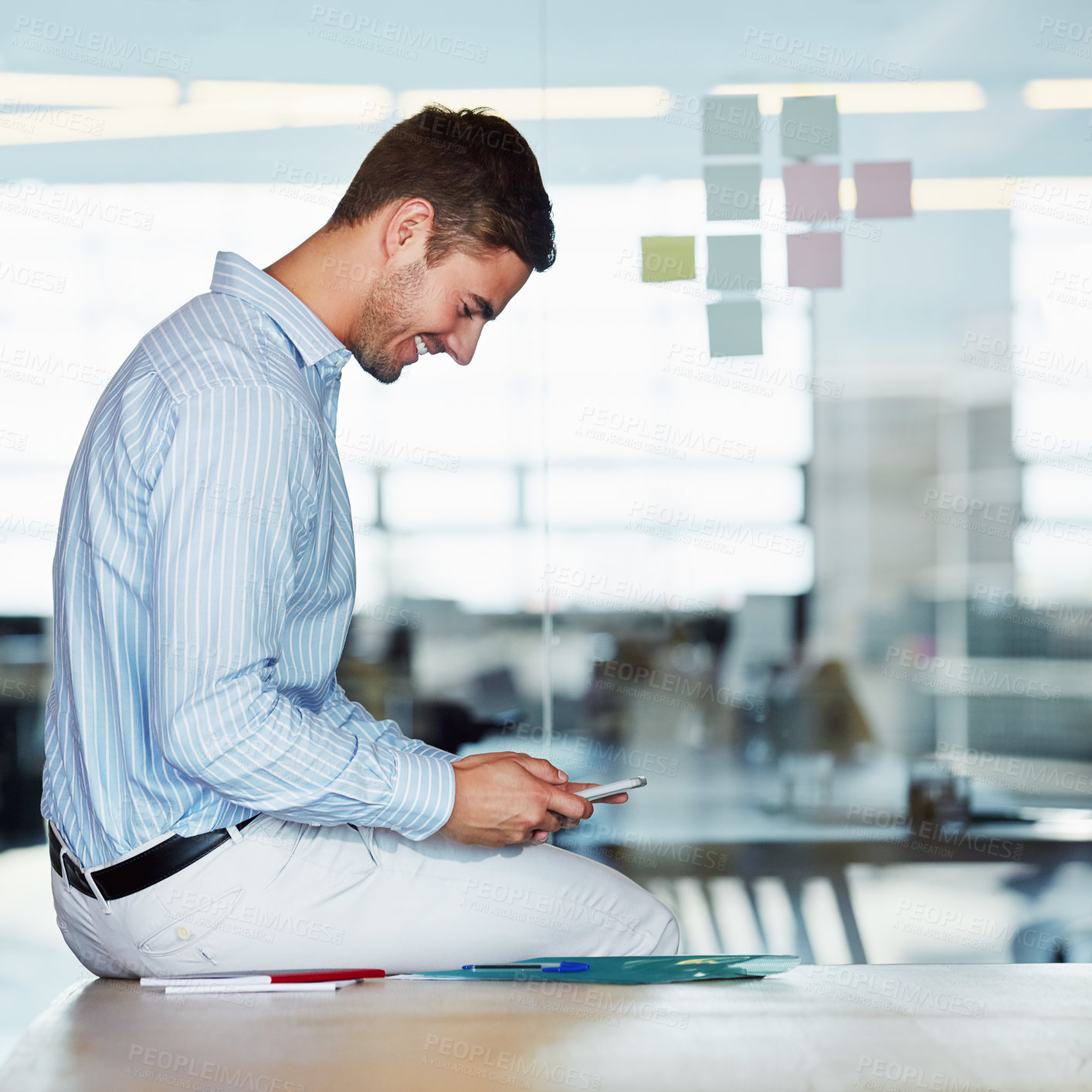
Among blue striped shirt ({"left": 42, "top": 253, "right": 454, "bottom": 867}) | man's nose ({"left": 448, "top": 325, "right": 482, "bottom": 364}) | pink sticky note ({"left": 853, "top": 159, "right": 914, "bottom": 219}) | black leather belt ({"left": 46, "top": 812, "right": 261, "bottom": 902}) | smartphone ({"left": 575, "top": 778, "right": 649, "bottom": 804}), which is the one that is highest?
pink sticky note ({"left": 853, "top": 159, "right": 914, "bottom": 219})

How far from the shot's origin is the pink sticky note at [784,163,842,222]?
2.87 m

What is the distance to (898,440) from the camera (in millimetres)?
2936

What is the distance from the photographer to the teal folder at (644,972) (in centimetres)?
121

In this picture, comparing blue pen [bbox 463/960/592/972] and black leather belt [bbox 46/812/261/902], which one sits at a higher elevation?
black leather belt [bbox 46/812/261/902]

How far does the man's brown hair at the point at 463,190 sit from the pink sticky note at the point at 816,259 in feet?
5.10

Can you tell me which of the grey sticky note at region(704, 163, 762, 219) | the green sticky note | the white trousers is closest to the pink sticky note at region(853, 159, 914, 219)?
the grey sticky note at region(704, 163, 762, 219)

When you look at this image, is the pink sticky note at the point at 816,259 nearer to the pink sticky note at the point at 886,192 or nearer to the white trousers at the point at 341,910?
the pink sticky note at the point at 886,192

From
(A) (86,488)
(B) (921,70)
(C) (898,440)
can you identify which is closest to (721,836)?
(C) (898,440)

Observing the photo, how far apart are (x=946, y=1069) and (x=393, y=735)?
29.1 inches

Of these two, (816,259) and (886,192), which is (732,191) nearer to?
(816,259)

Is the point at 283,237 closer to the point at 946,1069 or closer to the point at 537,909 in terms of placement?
the point at 537,909

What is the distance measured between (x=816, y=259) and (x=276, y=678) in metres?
2.01

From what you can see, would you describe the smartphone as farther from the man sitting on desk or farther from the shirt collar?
the shirt collar

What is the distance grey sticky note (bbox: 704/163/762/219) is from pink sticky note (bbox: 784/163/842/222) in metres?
0.08
